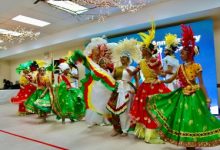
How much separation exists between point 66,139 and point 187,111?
1.89 metres

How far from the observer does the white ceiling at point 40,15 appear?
255 inches

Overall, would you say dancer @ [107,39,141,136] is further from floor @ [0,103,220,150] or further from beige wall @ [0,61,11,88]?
beige wall @ [0,61,11,88]

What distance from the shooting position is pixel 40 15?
744cm

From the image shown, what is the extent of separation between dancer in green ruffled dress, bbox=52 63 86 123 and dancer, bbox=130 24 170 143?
1.77m

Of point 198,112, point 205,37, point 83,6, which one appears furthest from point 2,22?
point 198,112

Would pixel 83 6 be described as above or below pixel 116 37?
above

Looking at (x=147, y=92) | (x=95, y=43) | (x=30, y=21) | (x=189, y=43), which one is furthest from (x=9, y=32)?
(x=189, y=43)

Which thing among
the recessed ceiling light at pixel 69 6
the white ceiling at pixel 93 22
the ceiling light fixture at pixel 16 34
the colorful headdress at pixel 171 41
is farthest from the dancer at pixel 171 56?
the ceiling light fixture at pixel 16 34

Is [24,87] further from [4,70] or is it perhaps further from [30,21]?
[4,70]

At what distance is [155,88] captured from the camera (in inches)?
125

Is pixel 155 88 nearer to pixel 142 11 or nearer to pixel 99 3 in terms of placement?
pixel 99 3

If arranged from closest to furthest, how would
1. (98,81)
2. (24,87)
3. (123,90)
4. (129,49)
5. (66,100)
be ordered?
1. (123,90)
2. (129,49)
3. (98,81)
4. (66,100)
5. (24,87)

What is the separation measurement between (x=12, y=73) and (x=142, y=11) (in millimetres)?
11228

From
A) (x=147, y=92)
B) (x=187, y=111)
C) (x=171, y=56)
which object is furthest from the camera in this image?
(x=171, y=56)
